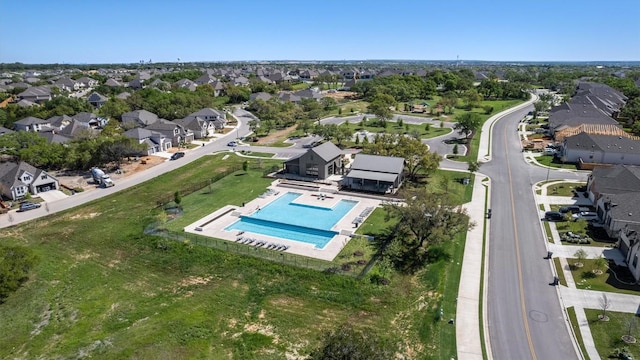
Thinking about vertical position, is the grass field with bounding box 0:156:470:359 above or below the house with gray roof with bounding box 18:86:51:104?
below

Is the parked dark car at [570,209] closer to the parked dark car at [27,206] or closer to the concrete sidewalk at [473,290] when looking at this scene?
the concrete sidewalk at [473,290]

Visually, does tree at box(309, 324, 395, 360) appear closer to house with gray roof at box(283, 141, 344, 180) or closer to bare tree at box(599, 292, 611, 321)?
bare tree at box(599, 292, 611, 321)

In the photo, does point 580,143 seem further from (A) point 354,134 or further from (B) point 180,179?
(B) point 180,179

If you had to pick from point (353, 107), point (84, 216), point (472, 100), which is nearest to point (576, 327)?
point (84, 216)

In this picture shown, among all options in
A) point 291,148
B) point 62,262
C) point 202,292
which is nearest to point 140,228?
point 62,262

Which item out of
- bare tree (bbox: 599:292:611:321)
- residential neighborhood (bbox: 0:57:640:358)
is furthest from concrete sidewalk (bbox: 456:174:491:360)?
bare tree (bbox: 599:292:611:321)

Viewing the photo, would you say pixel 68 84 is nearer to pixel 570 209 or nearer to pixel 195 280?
pixel 195 280
